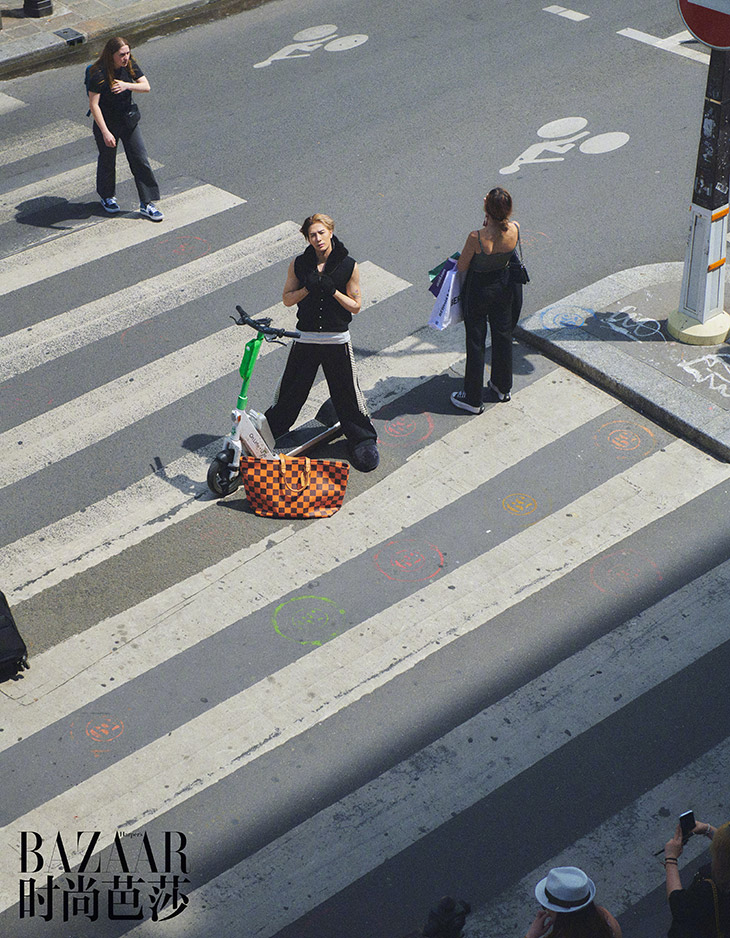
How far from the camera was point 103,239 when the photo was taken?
36.4ft

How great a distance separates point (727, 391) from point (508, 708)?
3.46m

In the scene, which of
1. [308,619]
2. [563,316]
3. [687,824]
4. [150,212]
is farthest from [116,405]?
[687,824]

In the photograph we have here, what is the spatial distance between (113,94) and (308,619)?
6.06 m

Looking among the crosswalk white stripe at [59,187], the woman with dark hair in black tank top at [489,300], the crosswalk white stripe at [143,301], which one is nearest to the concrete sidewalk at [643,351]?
the woman with dark hair in black tank top at [489,300]

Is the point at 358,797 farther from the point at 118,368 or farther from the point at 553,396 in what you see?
the point at 118,368

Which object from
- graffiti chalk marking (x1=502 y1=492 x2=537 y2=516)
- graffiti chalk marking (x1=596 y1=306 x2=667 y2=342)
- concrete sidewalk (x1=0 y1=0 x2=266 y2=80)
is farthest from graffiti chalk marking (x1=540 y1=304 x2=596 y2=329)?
concrete sidewalk (x1=0 y1=0 x2=266 y2=80)

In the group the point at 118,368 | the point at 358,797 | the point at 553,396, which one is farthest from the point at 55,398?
the point at 358,797

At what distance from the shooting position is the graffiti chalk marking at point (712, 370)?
872cm

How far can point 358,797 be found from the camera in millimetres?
6102

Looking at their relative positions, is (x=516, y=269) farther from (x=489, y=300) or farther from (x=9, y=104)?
(x=9, y=104)

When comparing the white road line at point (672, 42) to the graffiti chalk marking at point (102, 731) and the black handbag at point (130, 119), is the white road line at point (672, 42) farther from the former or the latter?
the graffiti chalk marking at point (102, 731)

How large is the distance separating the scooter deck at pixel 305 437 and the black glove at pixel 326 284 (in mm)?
1251

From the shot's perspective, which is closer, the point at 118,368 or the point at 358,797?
the point at 358,797

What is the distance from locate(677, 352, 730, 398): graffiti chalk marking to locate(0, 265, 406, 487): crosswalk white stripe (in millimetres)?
3301
